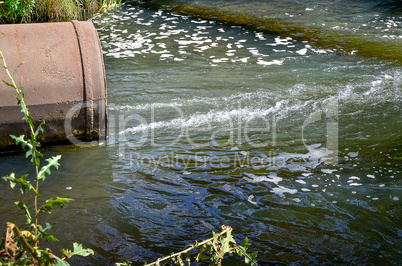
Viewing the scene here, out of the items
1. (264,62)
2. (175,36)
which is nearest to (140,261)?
(264,62)

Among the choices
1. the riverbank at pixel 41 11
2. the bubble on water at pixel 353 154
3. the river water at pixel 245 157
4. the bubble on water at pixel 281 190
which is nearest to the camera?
the river water at pixel 245 157

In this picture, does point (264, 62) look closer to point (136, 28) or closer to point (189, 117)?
point (189, 117)

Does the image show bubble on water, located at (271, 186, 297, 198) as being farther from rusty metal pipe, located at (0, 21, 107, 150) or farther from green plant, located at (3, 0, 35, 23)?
green plant, located at (3, 0, 35, 23)

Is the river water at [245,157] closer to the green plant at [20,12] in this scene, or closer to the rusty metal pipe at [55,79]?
the rusty metal pipe at [55,79]

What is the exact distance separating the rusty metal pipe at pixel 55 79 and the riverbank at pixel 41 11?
2.53 m

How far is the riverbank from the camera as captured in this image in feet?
22.3

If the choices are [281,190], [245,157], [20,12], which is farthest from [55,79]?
[20,12]

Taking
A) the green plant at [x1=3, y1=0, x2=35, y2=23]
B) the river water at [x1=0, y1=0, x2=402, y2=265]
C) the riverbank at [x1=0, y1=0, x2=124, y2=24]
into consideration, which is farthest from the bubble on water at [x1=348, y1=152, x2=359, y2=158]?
the green plant at [x1=3, y1=0, x2=35, y2=23]

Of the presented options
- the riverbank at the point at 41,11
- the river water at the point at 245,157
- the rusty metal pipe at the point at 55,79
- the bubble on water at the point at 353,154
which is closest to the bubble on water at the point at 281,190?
the river water at the point at 245,157

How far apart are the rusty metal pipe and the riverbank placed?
253cm

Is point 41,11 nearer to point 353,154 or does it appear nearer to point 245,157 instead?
point 245,157

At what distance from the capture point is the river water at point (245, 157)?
117 inches

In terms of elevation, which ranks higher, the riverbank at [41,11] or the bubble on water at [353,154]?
the riverbank at [41,11]

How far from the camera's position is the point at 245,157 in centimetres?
409
